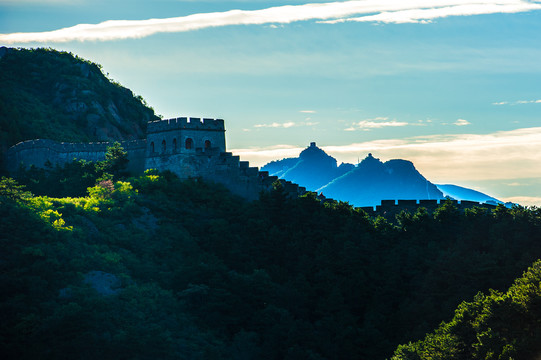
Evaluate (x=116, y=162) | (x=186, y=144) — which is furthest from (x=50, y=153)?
(x=186, y=144)

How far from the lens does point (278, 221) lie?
2554 inches

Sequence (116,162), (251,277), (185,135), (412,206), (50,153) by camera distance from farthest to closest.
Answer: (50,153), (116,162), (185,135), (412,206), (251,277)

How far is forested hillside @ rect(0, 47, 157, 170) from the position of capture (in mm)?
91375

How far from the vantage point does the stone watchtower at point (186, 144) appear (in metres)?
69.4

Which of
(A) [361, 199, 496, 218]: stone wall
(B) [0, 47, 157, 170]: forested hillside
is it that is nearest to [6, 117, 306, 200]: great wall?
(A) [361, 199, 496, 218]: stone wall

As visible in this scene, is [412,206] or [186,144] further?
[186,144]

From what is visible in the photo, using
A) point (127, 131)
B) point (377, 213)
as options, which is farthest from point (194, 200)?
point (127, 131)

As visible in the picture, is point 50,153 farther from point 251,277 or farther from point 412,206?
point 412,206

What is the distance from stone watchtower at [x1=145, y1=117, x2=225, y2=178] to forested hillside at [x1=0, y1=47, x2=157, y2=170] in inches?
861

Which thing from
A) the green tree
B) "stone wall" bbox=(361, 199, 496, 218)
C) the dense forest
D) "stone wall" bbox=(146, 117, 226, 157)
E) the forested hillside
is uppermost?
the forested hillside

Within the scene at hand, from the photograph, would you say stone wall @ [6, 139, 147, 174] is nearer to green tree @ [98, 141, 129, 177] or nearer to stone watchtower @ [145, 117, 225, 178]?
green tree @ [98, 141, 129, 177]

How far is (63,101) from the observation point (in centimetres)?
9956

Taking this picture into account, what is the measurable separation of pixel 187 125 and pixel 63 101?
34.4 metres

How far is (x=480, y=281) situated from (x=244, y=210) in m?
18.8
